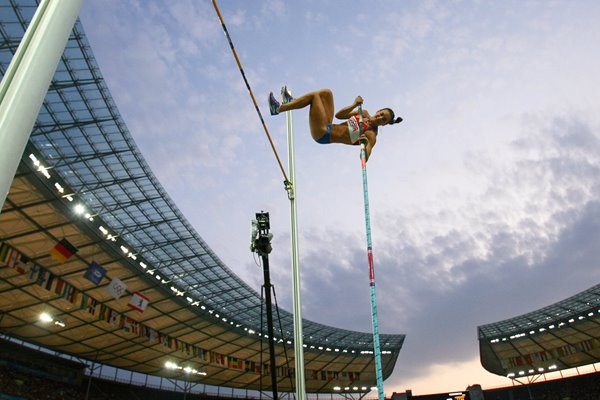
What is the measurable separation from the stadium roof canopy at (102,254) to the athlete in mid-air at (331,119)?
9.62 m

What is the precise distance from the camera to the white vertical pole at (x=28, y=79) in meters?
1.33

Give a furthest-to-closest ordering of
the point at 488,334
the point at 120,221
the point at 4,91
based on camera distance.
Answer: the point at 488,334 < the point at 120,221 < the point at 4,91

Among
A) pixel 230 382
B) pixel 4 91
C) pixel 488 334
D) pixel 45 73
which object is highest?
pixel 488 334

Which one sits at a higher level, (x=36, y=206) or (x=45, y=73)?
(x=36, y=206)

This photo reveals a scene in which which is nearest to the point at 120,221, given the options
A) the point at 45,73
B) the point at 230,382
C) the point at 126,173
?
the point at 126,173

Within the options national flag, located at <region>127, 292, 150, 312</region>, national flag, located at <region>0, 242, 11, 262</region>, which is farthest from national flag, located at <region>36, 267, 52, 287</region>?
national flag, located at <region>127, 292, 150, 312</region>

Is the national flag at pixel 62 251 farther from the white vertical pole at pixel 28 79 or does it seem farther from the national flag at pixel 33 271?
the white vertical pole at pixel 28 79

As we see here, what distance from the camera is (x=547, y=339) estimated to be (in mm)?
29984

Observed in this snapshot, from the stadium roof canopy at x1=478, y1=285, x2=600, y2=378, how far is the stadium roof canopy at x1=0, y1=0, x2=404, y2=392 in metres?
14.4

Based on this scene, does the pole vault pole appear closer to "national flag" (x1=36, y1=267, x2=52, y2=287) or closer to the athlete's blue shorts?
the athlete's blue shorts

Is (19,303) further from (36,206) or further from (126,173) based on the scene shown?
(126,173)

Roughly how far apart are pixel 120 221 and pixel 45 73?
56.7ft

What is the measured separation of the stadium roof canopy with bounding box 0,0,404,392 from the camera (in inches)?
509

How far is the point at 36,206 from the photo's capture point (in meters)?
14.0
